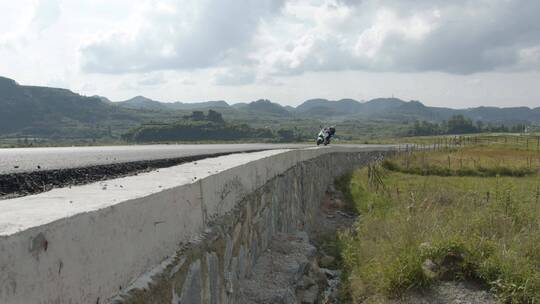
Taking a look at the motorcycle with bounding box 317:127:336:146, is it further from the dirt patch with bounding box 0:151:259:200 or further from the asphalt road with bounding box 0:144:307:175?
the dirt patch with bounding box 0:151:259:200

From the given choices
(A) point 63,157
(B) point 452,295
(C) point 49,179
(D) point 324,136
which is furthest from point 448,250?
(D) point 324,136

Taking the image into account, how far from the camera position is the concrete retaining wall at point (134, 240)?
1.68m

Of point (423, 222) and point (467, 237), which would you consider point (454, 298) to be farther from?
point (423, 222)

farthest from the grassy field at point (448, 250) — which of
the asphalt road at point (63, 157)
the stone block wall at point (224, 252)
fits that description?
the asphalt road at point (63, 157)

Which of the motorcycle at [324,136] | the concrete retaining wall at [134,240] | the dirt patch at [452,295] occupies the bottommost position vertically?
the dirt patch at [452,295]

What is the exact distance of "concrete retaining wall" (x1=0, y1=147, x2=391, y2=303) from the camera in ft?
5.50

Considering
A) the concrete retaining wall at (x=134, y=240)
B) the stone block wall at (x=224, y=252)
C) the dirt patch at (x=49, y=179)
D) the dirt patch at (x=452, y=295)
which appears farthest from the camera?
the dirt patch at (x=452, y=295)

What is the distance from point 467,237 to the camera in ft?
31.8

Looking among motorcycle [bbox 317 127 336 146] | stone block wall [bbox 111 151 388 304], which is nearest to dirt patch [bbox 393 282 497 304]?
stone block wall [bbox 111 151 388 304]

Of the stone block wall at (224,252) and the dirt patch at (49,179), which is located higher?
the dirt patch at (49,179)

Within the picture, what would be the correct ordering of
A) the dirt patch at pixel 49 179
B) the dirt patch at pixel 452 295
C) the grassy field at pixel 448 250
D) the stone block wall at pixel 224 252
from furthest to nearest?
1. the grassy field at pixel 448 250
2. the dirt patch at pixel 452 295
3. the dirt patch at pixel 49 179
4. the stone block wall at pixel 224 252

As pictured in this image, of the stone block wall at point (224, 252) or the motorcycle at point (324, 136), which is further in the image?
the motorcycle at point (324, 136)

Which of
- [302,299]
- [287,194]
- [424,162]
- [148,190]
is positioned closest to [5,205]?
[148,190]

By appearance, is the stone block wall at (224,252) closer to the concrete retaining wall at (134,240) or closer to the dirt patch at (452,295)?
the concrete retaining wall at (134,240)
